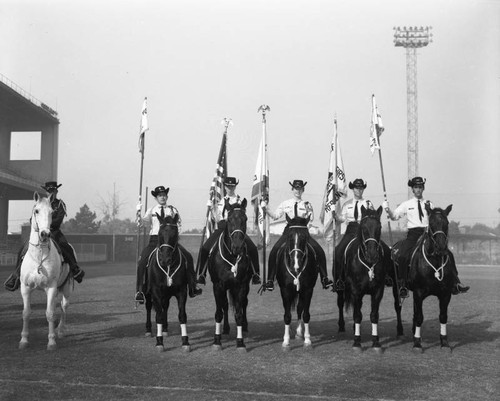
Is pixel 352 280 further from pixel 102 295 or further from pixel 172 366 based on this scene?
pixel 102 295

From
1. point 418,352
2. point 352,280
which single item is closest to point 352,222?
point 352,280

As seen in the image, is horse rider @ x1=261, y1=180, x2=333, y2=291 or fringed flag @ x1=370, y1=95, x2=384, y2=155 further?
fringed flag @ x1=370, y1=95, x2=384, y2=155

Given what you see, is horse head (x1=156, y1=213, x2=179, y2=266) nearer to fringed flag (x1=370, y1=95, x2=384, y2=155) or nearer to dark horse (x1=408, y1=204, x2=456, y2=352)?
dark horse (x1=408, y1=204, x2=456, y2=352)

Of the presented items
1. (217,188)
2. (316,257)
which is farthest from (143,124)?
(316,257)

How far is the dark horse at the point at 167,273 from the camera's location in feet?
35.2

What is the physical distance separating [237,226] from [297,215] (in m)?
1.86

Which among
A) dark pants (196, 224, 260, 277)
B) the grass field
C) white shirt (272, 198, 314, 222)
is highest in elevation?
white shirt (272, 198, 314, 222)

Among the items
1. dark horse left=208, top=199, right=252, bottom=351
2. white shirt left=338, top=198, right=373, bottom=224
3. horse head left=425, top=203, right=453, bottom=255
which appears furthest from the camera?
white shirt left=338, top=198, right=373, bottom=224

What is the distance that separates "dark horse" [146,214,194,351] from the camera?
10.7 m

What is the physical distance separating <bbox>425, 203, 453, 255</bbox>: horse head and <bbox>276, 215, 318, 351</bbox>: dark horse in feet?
7.36

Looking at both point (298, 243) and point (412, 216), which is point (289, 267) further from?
point (412, 216)

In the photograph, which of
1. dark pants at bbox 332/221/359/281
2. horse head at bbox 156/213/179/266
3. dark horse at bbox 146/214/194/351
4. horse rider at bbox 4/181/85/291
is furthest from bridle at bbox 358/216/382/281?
horse rider at bbox 4/181/85/291

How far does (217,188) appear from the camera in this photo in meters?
17.1

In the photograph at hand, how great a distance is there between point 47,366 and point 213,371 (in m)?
2.65
